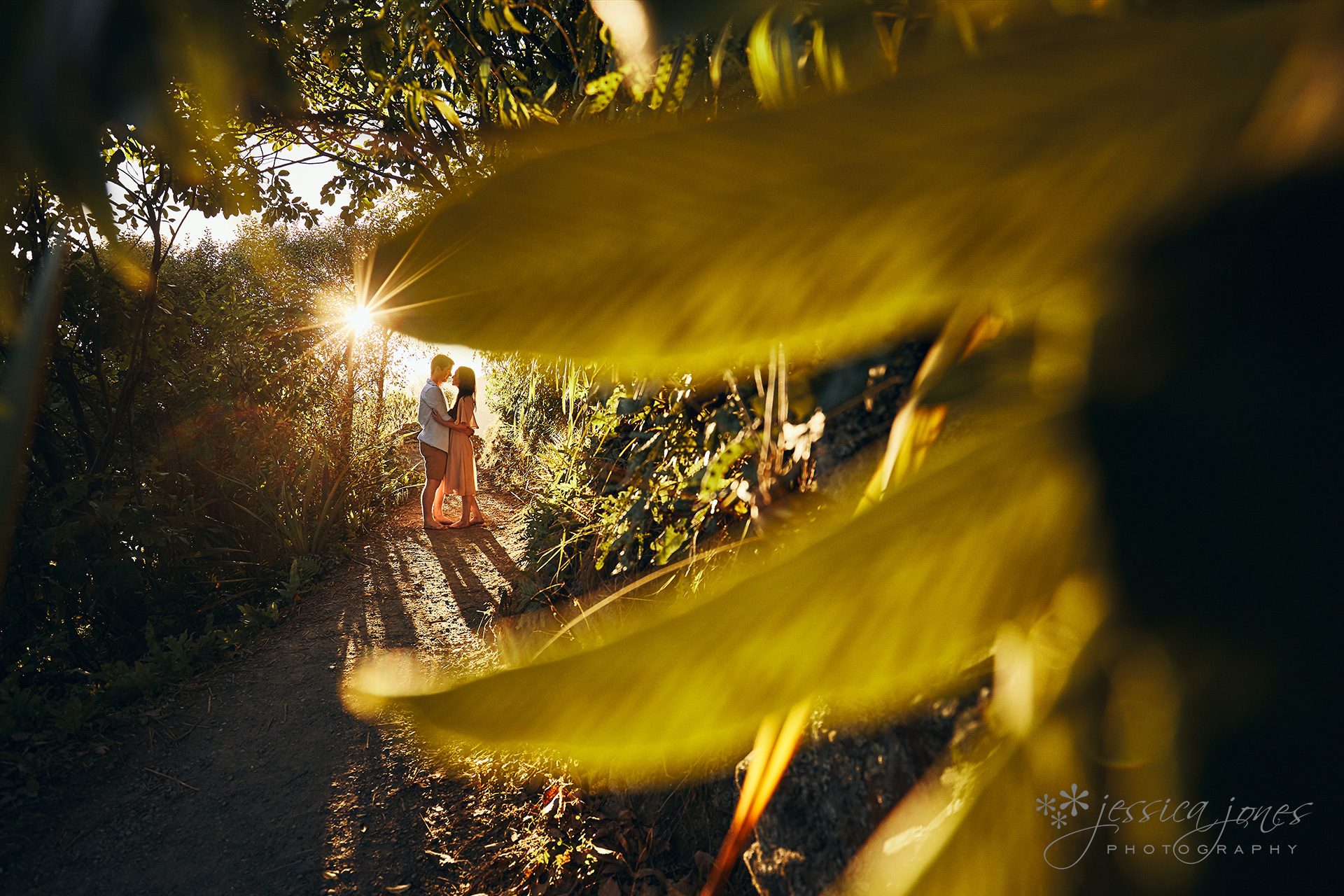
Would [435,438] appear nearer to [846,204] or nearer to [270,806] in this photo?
[270,806]

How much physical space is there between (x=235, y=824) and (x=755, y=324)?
8.20ft

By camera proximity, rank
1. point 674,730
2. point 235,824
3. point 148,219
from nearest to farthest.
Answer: point 674,730 → point 235,824 → point 148,219

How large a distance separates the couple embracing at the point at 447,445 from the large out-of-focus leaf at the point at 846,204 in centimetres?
458

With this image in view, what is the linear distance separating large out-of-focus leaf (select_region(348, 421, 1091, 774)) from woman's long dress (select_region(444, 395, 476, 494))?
4.98 m

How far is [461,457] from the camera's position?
4820 millimetres

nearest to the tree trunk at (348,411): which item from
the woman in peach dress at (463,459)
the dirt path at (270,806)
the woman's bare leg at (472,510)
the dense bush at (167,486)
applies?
the dense bush at (167,486)

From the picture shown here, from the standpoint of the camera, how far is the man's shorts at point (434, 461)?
4.57m

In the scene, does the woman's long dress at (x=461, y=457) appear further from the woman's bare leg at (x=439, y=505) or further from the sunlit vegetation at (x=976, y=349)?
the sunlit vegetation at (x=976, y=349)

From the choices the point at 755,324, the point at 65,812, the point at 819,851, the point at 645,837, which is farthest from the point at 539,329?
the point at 65,812

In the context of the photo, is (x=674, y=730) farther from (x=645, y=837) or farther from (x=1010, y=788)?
(x=645, y=837)

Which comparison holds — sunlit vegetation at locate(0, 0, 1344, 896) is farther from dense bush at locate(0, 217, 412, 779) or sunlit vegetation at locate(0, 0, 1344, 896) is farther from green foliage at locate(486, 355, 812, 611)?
dense bush at locate(0, 217, 412, 779)

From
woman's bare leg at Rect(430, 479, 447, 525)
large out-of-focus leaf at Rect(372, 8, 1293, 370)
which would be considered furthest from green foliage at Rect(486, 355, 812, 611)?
woman's bare leg at Rect(430, 479, 447, 525)

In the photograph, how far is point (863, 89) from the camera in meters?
0.09

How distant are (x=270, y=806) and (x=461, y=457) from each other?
3197 mm
